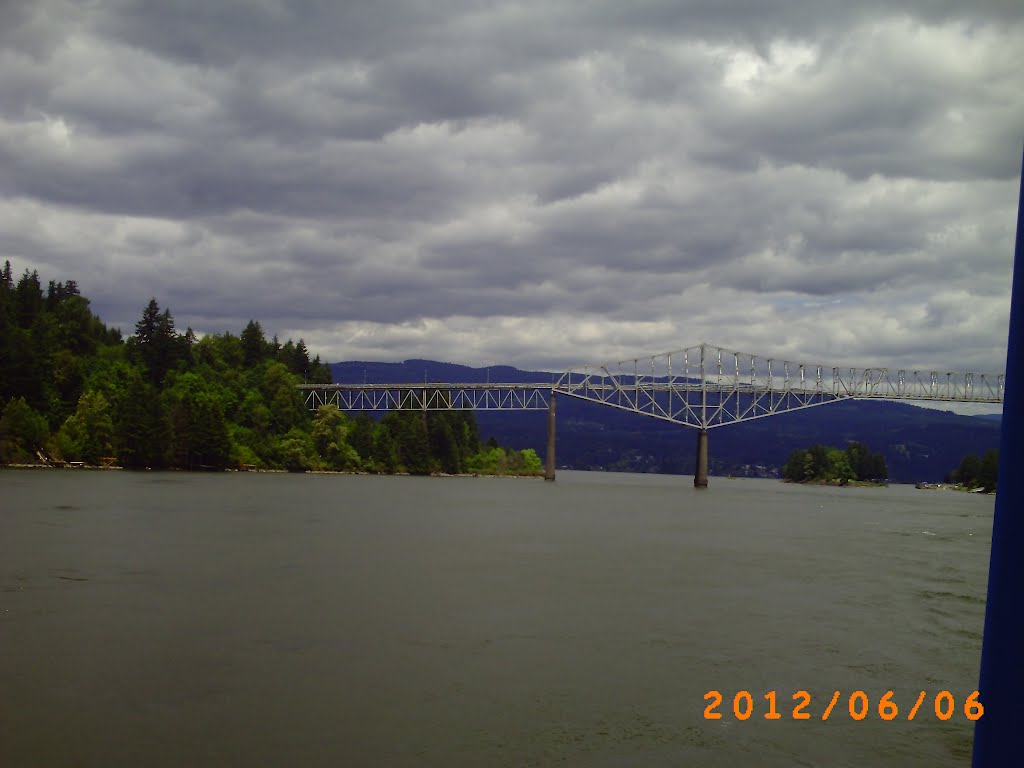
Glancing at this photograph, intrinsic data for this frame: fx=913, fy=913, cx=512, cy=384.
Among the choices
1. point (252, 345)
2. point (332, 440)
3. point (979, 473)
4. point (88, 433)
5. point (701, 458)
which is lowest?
point (88, 433)

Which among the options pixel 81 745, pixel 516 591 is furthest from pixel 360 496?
pixel 81 745

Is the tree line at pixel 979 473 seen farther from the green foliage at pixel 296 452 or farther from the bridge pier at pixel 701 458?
the green foliage at pixel 296 452

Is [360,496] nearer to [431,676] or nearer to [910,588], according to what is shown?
[910,588]

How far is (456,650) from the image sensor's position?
13.5 meters

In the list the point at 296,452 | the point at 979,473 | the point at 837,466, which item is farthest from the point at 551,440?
the point at 979,473

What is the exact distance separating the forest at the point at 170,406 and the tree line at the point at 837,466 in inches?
2378

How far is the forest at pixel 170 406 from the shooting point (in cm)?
7844

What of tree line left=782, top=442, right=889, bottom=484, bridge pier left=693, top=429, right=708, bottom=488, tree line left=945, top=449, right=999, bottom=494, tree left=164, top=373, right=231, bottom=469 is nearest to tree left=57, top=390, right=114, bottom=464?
tree left=164, top=373, right=231, bottom=469

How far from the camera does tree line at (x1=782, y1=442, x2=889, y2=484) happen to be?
5906 inches

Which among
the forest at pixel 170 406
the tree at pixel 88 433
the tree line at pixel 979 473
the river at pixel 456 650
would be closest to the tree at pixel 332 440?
the forest at pixel 170 406

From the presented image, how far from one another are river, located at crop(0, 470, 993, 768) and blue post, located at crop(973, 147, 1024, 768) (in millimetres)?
6684

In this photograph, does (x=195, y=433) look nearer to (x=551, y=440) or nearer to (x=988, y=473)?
(x=551, y=440)

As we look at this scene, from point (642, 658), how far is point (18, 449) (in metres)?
73.6
